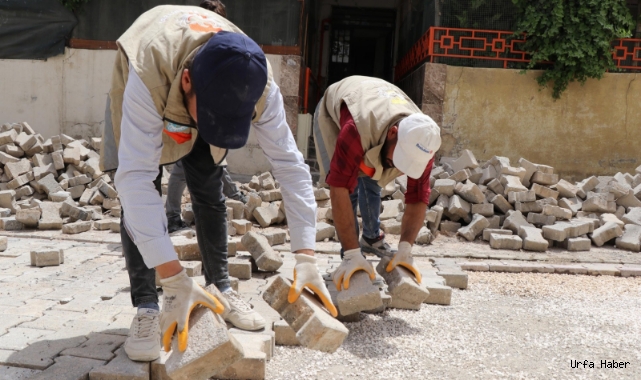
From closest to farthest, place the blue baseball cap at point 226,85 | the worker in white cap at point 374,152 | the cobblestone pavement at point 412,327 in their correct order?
the blue baseball cap at point 226,85
the cobblestone pavement at point 412,327
the worker in white cap at point 374,152

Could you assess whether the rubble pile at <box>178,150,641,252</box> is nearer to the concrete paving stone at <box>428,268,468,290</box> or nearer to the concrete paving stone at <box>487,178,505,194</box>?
the concrete paving stone at <box>487,178,505,194</box>

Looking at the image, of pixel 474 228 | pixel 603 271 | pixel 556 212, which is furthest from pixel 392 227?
pixel 603 271

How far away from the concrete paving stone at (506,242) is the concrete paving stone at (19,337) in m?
4.79

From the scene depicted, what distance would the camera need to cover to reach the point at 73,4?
30.6 ft

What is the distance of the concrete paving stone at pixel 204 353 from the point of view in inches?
85.0

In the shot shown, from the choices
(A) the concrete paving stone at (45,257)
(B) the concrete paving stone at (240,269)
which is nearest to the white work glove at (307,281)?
(B) the concrete paving stone at (240,269)

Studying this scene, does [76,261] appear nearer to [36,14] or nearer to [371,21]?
[36,14]

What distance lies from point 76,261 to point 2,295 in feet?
3.87

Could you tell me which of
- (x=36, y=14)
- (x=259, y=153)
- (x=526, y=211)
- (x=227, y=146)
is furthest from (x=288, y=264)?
(x=36, y=14)

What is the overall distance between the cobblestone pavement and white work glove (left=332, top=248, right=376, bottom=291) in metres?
0.30

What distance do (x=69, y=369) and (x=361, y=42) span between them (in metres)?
15.1

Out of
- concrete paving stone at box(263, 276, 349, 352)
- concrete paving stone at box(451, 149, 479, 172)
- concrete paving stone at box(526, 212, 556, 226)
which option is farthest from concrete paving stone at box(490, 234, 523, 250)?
concrete paving stone at box(263, 276, 349, 352)

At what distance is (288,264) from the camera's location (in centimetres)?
491

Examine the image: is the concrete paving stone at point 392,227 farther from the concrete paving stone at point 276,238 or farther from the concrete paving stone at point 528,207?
the concrete paving stone at point 528,207
